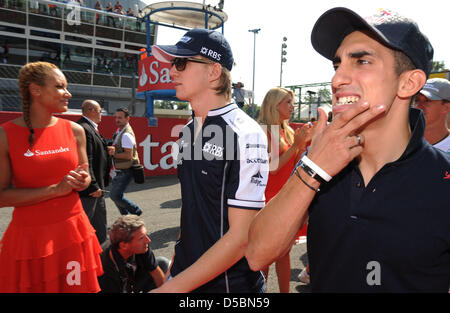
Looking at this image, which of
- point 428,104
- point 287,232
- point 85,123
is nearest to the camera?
point 287,232

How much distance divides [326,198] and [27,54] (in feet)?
108

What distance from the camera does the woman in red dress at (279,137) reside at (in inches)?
153

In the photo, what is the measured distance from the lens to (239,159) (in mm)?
1825

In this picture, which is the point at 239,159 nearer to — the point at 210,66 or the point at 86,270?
the point at 210,66

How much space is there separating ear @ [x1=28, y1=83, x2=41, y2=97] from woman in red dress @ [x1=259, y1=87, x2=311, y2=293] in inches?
95.7

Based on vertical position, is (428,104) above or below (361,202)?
above

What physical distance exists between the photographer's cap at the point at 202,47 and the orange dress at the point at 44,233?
50.3 inches

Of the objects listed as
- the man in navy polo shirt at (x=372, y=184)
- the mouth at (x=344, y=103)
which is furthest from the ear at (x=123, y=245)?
the mouth at (x=344, y=103)

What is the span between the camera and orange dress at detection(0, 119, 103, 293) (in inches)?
94.4

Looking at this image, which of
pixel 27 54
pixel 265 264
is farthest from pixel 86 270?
pixel 27 54

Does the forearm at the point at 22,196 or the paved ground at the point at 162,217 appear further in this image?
the paved ground at the point at 162,217

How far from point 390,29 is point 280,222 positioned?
2.94ft

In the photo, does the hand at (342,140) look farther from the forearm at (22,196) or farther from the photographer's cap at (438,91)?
the photographer's cap at (438,91)
